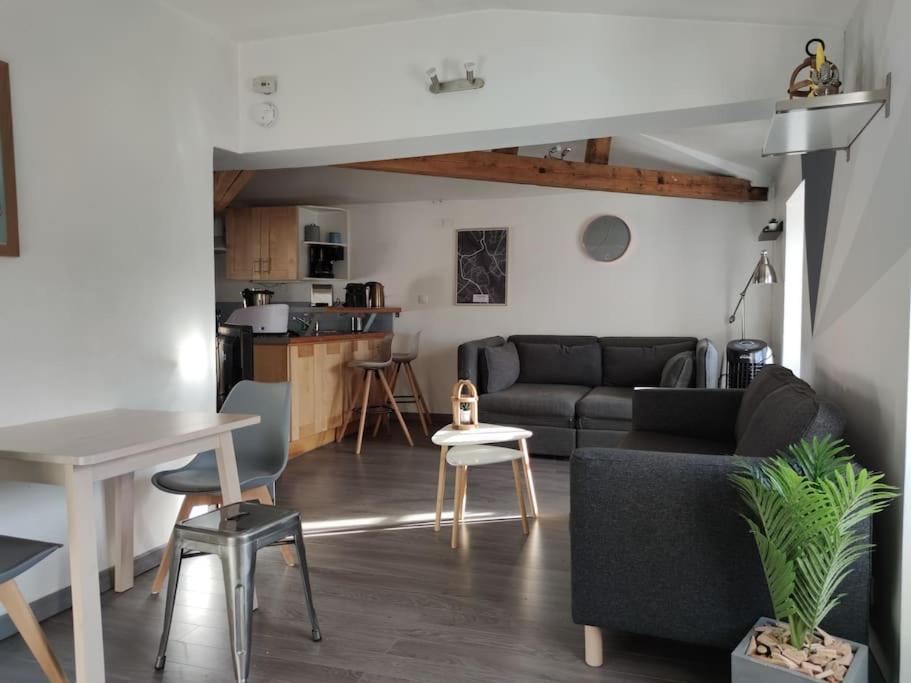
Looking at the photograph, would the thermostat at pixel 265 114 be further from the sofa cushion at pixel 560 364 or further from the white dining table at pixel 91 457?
the sofa cushion at pixel 560 364

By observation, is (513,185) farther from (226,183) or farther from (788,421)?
(788,421)

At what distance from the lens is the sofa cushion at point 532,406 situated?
201 inches

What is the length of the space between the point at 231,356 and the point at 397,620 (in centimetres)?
212

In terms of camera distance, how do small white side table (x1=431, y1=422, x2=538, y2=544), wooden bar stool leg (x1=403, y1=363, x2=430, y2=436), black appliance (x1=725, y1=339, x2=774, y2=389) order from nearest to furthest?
small white side table (x1=431, y1=422, x2=538, y2=544), black appliance (x1=725, y1=339, x2=774, y2=389), wooden bar stool leg (x1=403, y1=363, x2=430, y2=436)

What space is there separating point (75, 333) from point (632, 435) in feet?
8.81

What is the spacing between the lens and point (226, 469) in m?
2.41

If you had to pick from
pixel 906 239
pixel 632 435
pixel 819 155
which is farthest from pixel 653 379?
pixel 906 239

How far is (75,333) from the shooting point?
2.59 m

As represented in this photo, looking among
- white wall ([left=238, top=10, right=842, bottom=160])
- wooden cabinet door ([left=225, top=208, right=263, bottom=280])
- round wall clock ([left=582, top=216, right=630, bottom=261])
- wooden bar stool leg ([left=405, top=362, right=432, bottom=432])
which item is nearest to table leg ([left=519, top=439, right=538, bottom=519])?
white wall ([left=238, top=10, right=842, bottom=160])

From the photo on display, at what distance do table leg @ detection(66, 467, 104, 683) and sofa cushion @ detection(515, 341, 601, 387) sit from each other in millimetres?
4521

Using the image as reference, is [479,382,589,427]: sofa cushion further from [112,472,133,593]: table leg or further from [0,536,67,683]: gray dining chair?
[0,536,67,683]: gray dining chair

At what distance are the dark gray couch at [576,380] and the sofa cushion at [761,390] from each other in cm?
165

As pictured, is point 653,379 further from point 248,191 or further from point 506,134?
point 248,191

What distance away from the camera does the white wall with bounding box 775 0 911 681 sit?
178cm
